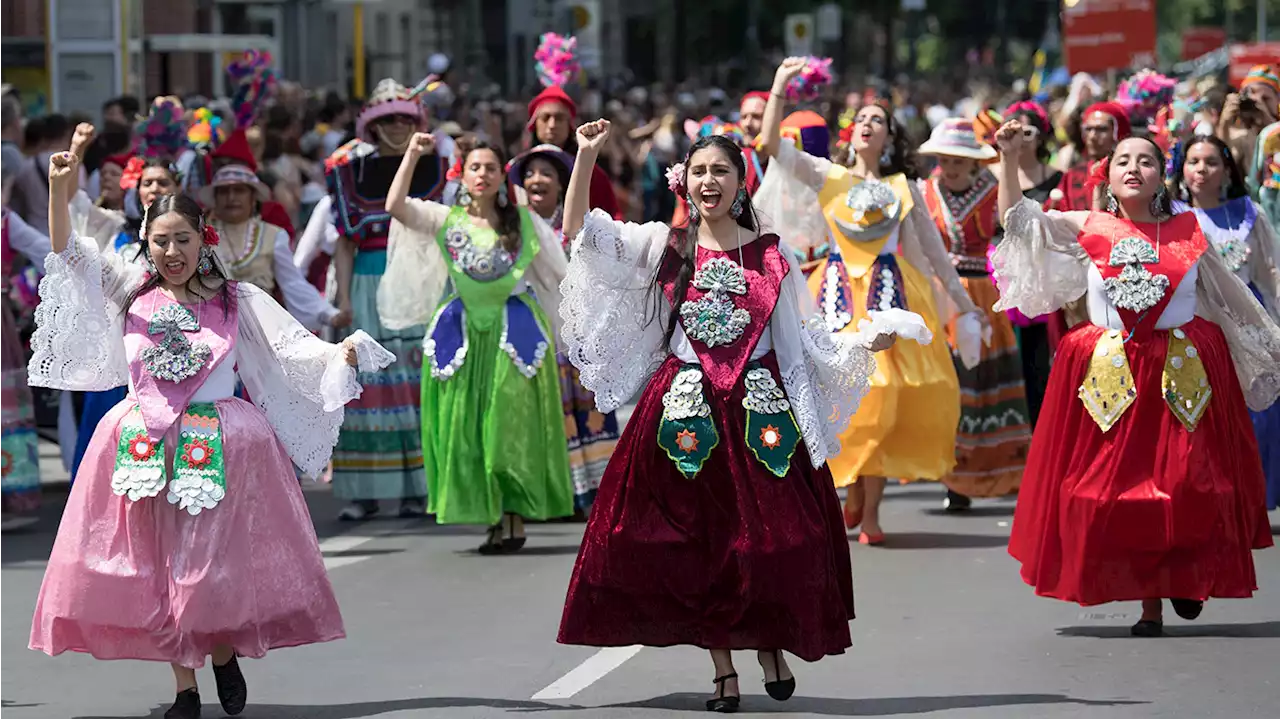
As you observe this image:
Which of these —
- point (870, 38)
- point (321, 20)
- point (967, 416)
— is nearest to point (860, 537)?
point (967, 416)

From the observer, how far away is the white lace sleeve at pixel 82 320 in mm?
8469

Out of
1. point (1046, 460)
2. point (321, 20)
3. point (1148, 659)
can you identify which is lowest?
point (1148, 659)

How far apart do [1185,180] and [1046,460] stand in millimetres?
2406

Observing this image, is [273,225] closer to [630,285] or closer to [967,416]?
[967,416]

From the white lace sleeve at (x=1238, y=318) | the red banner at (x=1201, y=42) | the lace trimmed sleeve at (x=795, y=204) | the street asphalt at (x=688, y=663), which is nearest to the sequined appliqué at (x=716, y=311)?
the street asphalt at (x=688, y=663)

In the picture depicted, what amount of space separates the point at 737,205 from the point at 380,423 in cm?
536

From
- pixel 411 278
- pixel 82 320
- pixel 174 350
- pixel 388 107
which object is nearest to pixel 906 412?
pixel 411 278

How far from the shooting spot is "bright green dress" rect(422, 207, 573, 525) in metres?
12.1

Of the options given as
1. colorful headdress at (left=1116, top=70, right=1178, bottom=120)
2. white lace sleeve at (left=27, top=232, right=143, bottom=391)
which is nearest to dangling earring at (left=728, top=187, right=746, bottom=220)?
white lace sleeve at (left=27, top=232, right=143, bottom=391)

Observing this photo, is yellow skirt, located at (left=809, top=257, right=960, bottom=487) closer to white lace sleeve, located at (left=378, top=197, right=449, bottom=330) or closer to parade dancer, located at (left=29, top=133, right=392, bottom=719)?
white lace sleeve, located at (left=378, top=197, right=449, bottom=330)

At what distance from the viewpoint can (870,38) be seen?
268 feet

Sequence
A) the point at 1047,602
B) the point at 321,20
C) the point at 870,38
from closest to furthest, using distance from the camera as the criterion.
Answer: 1. the point at 1047,602
2. the point at 321,20
3. the point at 870,38

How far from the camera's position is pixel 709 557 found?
27.2 feet

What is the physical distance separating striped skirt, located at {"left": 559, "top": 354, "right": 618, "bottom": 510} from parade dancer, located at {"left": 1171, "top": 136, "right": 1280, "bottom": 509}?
3.13 metres
